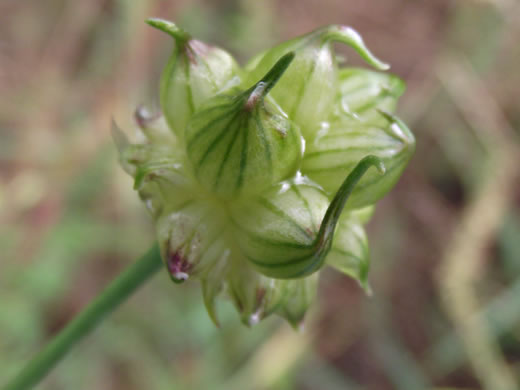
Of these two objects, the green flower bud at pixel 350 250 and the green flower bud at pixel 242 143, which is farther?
the green flower bud at pixel 350 250

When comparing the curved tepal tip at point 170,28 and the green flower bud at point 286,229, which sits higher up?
the curved tepal tip at point 170,28

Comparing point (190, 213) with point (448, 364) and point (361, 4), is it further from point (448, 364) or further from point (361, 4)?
point (361, 4)

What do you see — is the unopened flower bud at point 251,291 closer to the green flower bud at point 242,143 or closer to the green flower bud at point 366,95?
the green flower bud at point 242,143

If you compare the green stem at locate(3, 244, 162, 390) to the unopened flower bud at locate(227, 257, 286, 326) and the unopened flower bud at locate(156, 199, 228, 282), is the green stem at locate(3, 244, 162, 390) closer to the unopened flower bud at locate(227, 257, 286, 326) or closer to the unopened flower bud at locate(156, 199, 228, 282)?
the unopened flower bud at locate(156, 199, 228, 282)

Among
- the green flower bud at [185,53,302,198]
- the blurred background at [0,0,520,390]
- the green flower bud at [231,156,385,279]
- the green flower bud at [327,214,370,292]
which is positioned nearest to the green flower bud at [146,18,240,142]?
the green flower bud at [185,53,302,198]

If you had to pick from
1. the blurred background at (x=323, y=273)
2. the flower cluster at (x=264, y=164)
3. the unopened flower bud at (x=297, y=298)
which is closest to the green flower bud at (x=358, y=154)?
the flower cluster at (x=264, y=164)

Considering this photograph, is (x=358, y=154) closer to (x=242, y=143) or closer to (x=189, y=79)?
(x=242, y=143)

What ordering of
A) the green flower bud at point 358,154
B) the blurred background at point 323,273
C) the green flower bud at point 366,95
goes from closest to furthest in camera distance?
1. the green flower bud at point 358,154
2. the green flower bud at point 366,95
3. the blurred background at point 323,273
